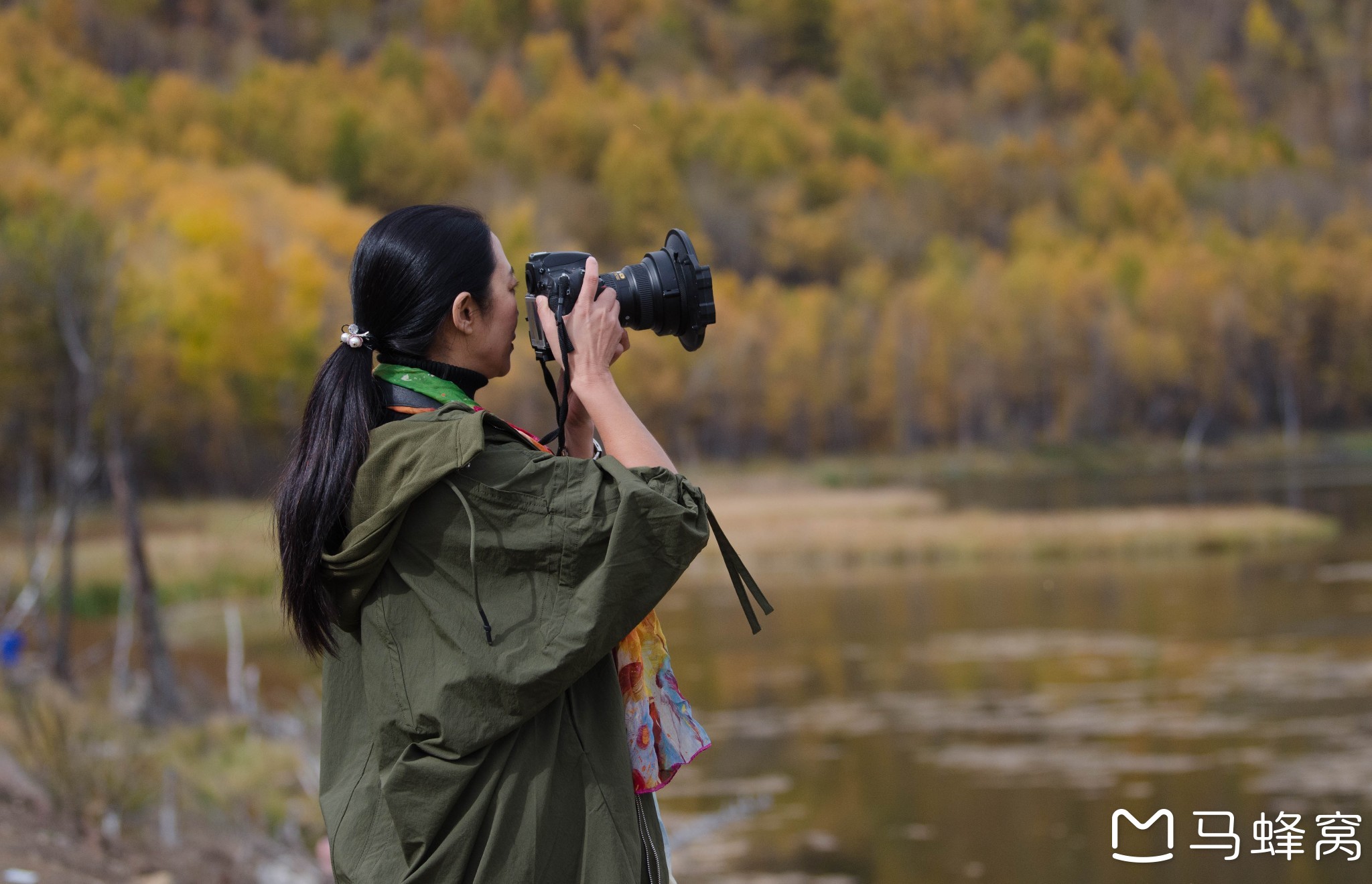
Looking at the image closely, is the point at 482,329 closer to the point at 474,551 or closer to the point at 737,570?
the point at 474,551

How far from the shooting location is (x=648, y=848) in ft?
5.79

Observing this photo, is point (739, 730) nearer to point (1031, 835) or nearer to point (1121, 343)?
point (1031, 835)

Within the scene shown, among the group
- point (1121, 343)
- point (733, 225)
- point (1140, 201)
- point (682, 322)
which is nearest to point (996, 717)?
point (682, 322)

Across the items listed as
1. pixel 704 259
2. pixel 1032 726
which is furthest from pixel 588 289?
pixel 704 259

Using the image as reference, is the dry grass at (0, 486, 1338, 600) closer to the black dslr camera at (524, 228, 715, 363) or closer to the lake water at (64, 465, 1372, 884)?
the lake water at (64, 465, 1372, 884)

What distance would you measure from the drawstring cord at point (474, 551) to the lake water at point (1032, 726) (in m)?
6.15

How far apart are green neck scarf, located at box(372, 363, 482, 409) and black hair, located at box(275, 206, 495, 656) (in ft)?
0.08

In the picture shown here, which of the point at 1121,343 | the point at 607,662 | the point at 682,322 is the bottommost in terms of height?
the point at 1121,343

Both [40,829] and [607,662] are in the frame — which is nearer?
[607,662]

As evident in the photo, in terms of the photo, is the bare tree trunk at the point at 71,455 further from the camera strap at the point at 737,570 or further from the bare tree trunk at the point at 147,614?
the camera strap at the point at 737,570

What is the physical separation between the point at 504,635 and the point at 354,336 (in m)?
0.42

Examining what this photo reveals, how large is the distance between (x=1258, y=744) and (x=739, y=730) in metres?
3.64

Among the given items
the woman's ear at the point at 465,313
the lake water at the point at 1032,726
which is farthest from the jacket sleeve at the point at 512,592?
the lake water at the point at 1032,726

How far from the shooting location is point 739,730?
1134cm
